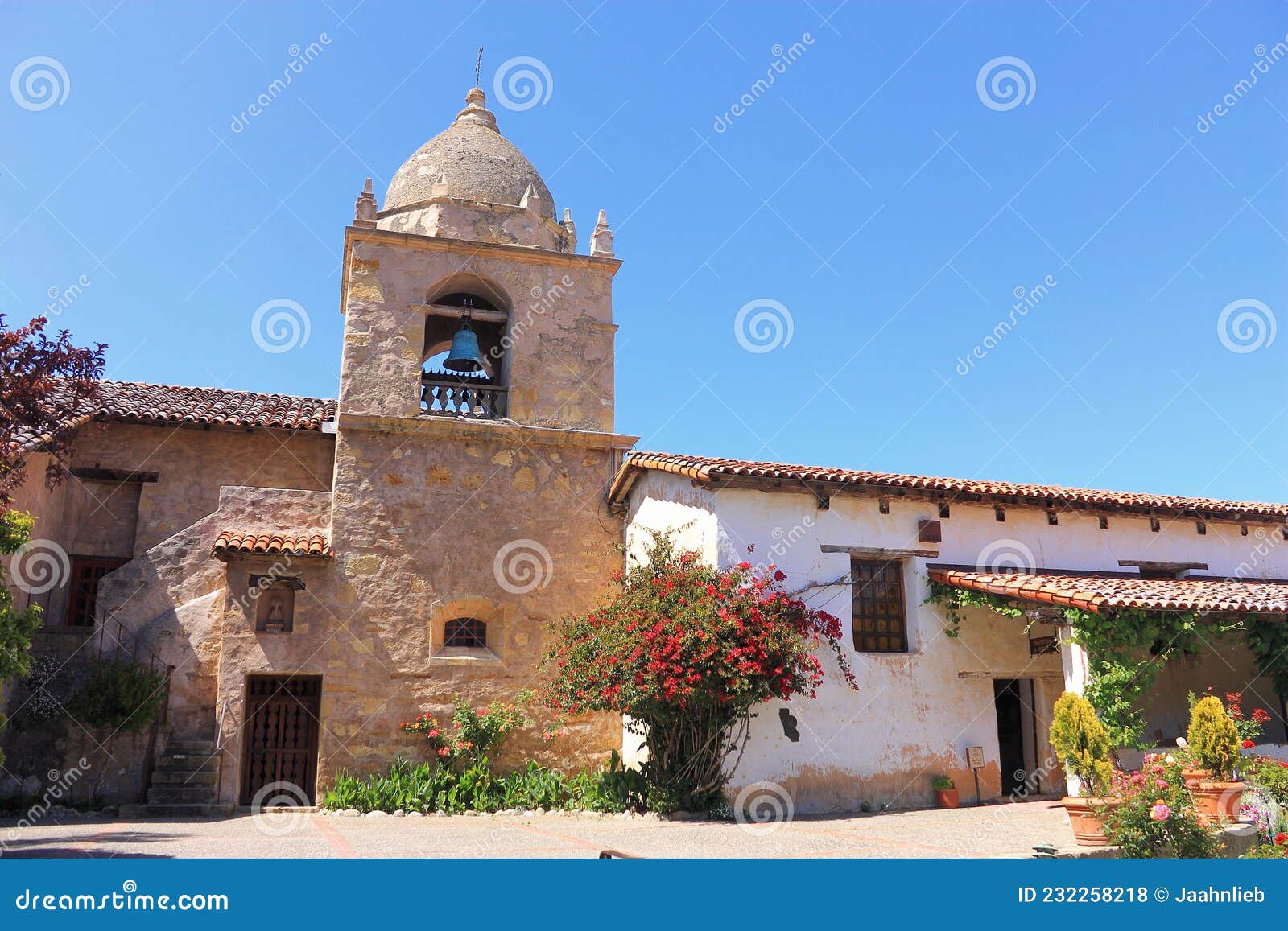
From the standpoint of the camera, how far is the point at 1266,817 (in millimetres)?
9625

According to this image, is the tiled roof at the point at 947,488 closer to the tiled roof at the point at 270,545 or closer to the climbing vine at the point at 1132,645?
the climbing vine at the point at 1132,645

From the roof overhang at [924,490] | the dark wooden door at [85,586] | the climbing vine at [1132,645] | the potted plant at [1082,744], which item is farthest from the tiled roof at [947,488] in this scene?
the dark wooden door at [85,586]

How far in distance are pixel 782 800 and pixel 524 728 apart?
13.4 ft

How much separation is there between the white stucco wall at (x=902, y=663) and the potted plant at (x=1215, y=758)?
6.72 feet

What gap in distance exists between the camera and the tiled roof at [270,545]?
13.6 m

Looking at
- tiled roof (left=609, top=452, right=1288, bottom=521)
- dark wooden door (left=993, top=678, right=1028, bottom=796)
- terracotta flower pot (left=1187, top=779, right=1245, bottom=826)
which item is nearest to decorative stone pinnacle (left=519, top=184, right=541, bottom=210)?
tiled roof (left=609, top=452, right=1288, bottom=521)

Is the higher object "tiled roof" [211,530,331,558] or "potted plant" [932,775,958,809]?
"tiled roof" [211,530,331,558]

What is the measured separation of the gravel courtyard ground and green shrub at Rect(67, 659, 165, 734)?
1.43 metres

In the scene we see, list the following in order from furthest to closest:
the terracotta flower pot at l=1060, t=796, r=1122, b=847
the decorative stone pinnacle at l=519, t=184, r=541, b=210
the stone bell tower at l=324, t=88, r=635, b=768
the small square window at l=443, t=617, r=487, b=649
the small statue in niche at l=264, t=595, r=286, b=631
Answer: the decorative stone pinnacle at l=519, t=184, r=541, b=210
the small square window at l=443, t=617, r=487, b=649
the stone bell tower at l=324, t=88, r=635, b=768
the small statue in niche at l=264, t=595, r=286, b=631
the terracotta flower pot at l=1060, t=796, r=1122, b=847

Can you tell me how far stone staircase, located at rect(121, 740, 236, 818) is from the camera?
1247cm

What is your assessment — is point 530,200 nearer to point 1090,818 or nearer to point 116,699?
point 116,699

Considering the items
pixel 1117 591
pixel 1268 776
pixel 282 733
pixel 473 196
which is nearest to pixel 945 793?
pixel 1117 591

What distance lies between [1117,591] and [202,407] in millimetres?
14760

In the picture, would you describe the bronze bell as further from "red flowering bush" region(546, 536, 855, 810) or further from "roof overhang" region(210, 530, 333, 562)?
"red flowering bush" region(546, 536, 855, 810)
